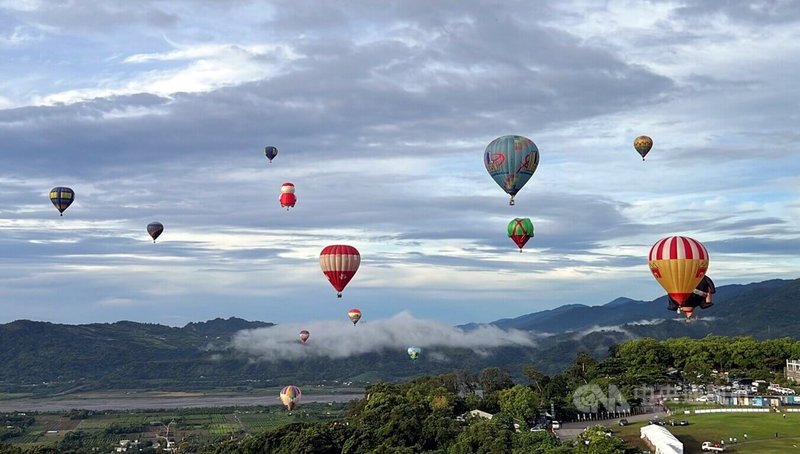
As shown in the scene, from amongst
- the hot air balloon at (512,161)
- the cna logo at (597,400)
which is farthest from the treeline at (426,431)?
the hot air balloon at (512,161)

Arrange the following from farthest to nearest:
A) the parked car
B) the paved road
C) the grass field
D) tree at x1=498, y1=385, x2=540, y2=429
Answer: tree at x1=498, y1=385, x2=540, y2=429
the paved road
the grass field
the parked car

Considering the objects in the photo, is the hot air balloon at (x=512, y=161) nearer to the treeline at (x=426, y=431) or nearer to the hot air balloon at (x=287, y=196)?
the treeline at (x=426, y=431)

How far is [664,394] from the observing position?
4739 inches

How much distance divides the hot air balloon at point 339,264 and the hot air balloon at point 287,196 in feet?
77.1

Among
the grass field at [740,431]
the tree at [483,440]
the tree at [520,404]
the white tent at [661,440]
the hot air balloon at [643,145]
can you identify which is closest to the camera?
the white tent at [661,440]

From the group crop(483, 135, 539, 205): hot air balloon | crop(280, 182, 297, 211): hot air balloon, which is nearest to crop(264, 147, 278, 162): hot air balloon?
crop(280, 182, 297, 211): hot air balloon

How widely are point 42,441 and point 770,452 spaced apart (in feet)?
570

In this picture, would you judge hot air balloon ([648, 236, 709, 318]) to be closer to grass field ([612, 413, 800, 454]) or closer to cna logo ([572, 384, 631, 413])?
grass field ([612, 413, 800, 454])

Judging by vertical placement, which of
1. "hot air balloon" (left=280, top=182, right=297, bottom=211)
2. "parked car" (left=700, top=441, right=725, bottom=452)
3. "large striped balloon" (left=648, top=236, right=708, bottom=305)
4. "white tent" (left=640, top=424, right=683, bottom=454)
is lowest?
"parked car" (left=700, top=441, right=725, bottom=452)

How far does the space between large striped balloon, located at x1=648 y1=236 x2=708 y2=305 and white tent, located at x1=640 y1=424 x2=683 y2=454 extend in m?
13.9

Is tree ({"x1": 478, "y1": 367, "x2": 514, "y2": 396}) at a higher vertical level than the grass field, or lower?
higher

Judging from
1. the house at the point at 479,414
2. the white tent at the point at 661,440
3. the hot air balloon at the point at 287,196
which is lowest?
the white tent at the point at 661,440

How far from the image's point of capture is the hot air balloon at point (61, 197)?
129375 mm

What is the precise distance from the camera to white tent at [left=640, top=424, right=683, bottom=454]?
3007 inches
